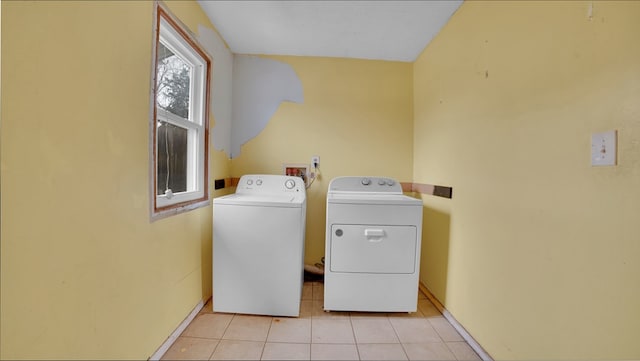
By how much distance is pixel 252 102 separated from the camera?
225 cm

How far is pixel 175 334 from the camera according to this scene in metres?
1.38

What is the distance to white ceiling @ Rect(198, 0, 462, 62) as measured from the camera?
157 cm

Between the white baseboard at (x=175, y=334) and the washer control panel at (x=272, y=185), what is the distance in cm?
90

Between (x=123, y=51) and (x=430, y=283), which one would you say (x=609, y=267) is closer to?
(x=430, y=283)

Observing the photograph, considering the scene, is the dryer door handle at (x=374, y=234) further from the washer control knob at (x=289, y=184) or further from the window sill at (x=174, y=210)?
the window sill at (x=174, y=210)

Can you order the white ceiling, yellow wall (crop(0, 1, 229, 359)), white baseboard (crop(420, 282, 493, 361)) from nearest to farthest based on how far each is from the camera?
yellow wall (crop(0, 1, 229, 359))
white baseboard (crop(420, 282, 493, 361))
the white ceiling

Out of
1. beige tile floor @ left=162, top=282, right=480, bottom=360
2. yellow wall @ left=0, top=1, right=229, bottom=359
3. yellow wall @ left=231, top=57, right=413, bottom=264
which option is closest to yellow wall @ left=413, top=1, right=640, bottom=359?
beige tile floor @ left=162, top=282, right=480, bottom=360

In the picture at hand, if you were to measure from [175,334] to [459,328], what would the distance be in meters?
1.75

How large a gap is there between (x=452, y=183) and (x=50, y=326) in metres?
2.03

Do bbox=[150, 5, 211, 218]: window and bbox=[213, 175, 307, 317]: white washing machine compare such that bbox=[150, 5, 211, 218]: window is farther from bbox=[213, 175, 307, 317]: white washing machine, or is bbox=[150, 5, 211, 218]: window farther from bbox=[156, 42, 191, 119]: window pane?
bbox=[213, 175, 307, 317]: white washing machine

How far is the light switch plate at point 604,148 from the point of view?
749mm

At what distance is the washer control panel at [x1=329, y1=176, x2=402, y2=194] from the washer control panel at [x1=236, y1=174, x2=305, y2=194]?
304mm

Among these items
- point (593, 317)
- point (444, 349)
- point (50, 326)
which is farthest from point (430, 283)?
point (50, 326)

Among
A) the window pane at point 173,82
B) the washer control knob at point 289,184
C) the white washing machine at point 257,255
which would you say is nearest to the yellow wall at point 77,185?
the window pane at point 173,82
